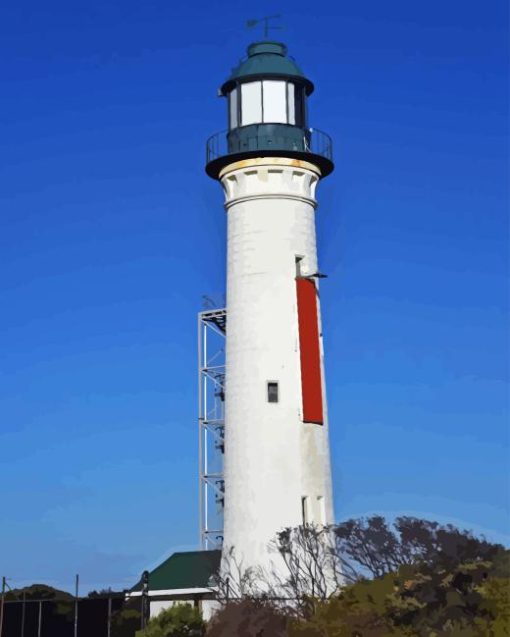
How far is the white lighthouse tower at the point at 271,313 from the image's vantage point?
41125 mm

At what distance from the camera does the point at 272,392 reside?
138 ft

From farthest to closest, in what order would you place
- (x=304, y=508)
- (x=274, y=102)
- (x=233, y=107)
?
(x=233, y=107) → (x=274, y=102) → (x=304, y=508)

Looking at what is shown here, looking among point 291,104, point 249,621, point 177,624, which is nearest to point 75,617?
point 177,624

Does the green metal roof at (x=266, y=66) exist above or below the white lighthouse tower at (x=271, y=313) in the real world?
above

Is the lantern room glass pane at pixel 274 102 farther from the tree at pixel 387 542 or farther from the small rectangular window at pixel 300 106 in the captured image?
the tree at pixel 387 542

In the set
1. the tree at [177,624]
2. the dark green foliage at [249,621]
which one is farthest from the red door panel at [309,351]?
the tree at [177,624]

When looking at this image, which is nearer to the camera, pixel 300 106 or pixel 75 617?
pixel 300 106

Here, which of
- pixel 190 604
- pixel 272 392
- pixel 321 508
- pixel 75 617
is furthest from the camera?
pixel 75 617

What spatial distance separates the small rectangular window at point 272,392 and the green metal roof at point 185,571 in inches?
372

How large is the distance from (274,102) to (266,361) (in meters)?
10.5

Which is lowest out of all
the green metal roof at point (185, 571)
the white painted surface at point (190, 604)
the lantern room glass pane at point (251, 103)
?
the white painted surface at point (190, 604)

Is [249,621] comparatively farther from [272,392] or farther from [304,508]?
[272,392]

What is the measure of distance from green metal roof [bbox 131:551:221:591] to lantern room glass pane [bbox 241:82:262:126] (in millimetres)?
18611

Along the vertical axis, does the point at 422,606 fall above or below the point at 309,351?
below
